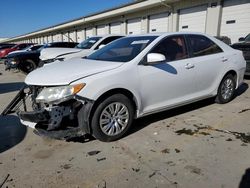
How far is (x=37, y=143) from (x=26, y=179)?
105 cm

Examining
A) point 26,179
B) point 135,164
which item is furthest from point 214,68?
point 26,179

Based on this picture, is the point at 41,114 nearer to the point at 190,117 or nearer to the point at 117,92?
the point at 117,92

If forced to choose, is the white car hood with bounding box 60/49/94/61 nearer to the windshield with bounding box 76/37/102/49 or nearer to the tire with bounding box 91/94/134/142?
the windshield with bounding box 76/37/102/49

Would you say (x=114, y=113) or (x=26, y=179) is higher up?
(x=114, y=113)

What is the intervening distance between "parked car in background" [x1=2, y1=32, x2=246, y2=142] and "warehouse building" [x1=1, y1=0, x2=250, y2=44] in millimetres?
9062

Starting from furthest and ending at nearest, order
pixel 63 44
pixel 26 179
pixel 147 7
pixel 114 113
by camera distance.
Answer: pixel 147 7, pixel 63 44, pixel 114 113, pixel 26 179

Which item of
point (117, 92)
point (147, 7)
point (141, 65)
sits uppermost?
point (147, 7)

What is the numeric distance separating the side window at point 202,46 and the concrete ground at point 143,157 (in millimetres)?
1292

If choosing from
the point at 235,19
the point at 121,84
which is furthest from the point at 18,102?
the point at 235,19

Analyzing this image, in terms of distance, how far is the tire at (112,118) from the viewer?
3729mm

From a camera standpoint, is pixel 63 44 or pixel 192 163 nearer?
pixel 192 163

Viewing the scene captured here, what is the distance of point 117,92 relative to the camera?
12.9 ft

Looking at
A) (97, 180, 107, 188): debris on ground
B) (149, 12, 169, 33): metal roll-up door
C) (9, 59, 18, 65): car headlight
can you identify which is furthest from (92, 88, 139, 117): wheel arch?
(149, 12, 169, 33): metal roll-up door

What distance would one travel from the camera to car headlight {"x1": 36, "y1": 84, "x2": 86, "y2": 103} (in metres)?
3.52
